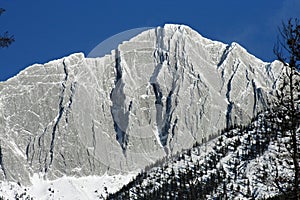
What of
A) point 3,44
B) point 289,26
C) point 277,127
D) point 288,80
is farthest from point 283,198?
point 3,44

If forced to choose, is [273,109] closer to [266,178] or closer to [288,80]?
[288,80]

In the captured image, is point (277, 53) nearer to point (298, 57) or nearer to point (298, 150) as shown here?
point (298, 57)

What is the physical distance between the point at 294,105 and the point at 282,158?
2.11 meters

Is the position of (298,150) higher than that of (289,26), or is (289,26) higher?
(289,26)

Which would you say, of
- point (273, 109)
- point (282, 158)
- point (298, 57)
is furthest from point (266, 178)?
point (298, 57)

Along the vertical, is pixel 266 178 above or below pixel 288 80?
below

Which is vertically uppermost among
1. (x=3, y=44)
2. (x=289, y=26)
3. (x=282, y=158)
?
(x=289, y=26)

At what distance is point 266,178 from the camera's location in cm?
1938

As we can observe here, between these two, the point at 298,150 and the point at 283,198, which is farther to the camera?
the point at 298,150

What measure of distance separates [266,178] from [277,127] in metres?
1.84

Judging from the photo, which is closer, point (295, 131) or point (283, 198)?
point (283, 198)

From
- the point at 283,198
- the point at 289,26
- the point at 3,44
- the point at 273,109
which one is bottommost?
the point at 283,198

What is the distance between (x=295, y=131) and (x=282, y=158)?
132 centimetres

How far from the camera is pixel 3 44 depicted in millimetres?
19016
